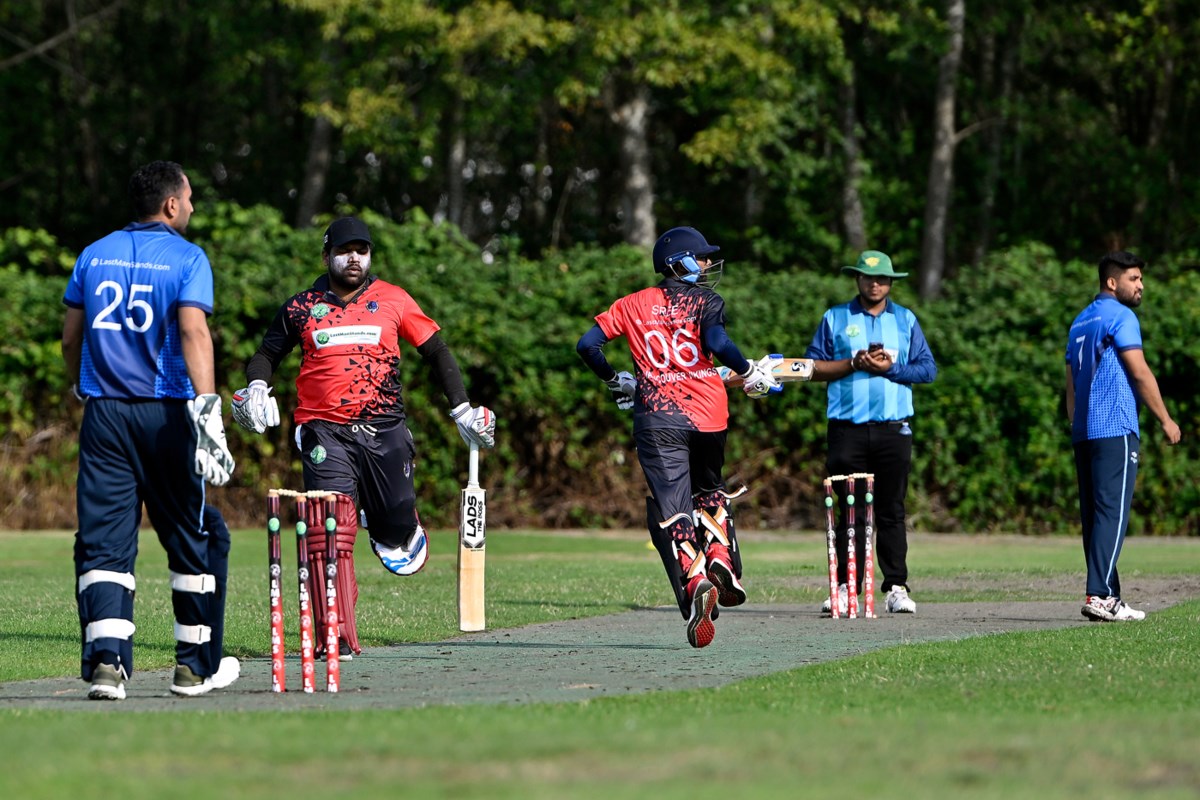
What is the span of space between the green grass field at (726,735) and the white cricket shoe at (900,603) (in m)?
1.43

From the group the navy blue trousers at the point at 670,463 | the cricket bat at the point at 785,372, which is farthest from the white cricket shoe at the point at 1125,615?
the navy blue trousers at the point at 670,463

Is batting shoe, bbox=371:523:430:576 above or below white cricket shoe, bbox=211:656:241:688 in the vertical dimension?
above

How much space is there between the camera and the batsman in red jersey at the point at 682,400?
9.54m

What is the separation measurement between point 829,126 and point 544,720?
29.2 meters

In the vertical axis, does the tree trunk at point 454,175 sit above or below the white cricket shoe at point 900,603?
above

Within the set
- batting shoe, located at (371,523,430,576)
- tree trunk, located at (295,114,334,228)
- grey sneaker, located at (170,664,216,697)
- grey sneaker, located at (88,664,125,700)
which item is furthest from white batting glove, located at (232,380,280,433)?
tree trunk, located at (295,114,334,228)

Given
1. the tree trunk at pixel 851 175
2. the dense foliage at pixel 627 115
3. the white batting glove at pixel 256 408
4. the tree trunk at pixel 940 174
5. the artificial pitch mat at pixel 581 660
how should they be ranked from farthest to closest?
1. the tree trunk at pixel 851 175
2. the tree trunk at pixel 940 174
3. the dense foliage at pixel 627 115
4. the white batting glove at pixel 256 408
5. the artificial pitch mat at pixel 581 660

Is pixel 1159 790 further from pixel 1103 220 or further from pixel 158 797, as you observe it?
pixel 1103 220

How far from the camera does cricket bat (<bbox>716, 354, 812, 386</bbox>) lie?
10516 millimetres

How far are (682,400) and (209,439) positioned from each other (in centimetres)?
292

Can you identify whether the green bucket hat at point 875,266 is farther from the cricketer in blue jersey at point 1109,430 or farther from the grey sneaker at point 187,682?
the grey sneaker at point 187,682

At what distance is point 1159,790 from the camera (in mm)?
5270

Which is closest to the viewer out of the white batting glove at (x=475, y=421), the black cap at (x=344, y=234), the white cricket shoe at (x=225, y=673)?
the white cricket shoe at (x=225, y=673)

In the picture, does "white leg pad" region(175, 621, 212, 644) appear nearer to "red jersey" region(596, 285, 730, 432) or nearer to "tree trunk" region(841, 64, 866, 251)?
"red jersey" region(596, 285, 730, 432)
